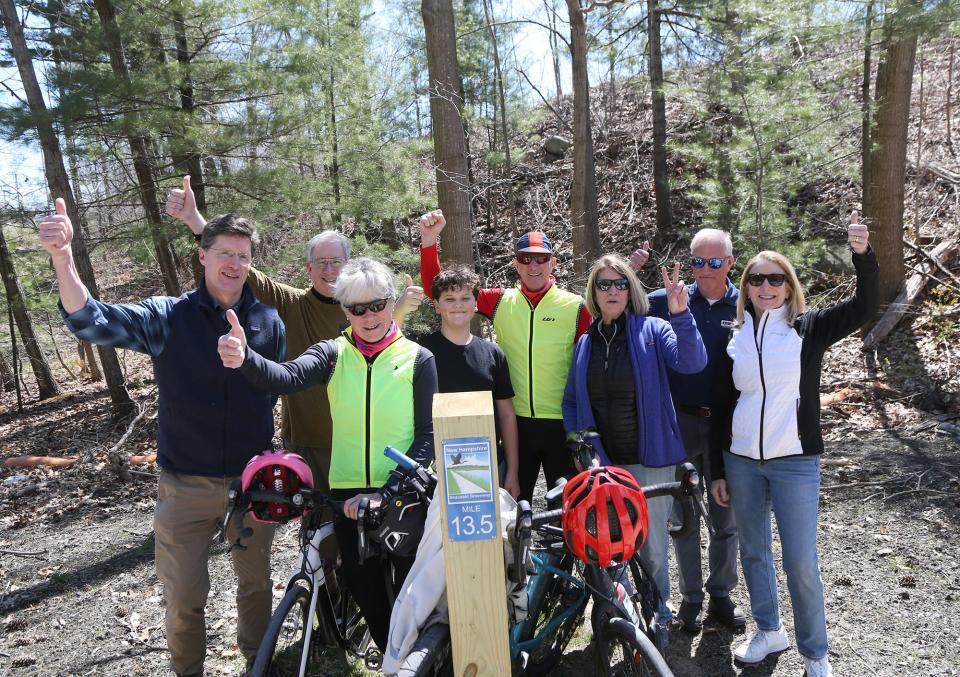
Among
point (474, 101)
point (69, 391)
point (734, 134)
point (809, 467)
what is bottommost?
point (69, 391)

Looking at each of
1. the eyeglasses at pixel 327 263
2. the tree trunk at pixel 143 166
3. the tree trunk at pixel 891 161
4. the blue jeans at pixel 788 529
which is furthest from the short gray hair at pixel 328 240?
the tree trunk at pixel 891 161

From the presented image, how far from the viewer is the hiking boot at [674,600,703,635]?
12.8ft

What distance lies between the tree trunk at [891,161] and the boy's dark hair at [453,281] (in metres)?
7.83

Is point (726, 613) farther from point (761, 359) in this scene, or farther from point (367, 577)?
point (367, 577)

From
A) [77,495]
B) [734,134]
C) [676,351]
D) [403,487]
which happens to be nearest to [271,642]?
[403,487]

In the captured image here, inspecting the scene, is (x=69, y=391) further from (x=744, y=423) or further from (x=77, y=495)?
Answer: (x=744, y=423)

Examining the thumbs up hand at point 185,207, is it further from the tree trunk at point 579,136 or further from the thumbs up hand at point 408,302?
the tree trunk at point 579,136

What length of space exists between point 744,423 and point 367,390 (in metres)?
1.86

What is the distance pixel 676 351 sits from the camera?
134 inches

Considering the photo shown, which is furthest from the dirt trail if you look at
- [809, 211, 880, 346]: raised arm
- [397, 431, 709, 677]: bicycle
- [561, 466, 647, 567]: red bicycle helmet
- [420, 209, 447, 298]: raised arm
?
[420, 209, 447, 298]: raised arm

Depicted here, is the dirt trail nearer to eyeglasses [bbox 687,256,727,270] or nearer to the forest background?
the forest background

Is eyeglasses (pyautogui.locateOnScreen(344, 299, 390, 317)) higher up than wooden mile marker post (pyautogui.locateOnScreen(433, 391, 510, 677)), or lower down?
higher up

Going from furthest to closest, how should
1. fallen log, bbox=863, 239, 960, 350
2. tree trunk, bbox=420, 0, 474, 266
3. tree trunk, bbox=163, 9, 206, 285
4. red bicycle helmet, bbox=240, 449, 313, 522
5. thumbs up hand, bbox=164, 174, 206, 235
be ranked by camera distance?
tree trunk, bbox=163, 9, 206, 285, fallen log, bbox=863, 239, 960, 350, tree trunk, bbox=420, 0, 474, 266, thumbs up hand, bbox=164, 174, 206, 235, red bicycle helmet, bbox=240, 449, 313, 522

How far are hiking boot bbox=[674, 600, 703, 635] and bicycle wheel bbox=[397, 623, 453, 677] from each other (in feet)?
5.97
